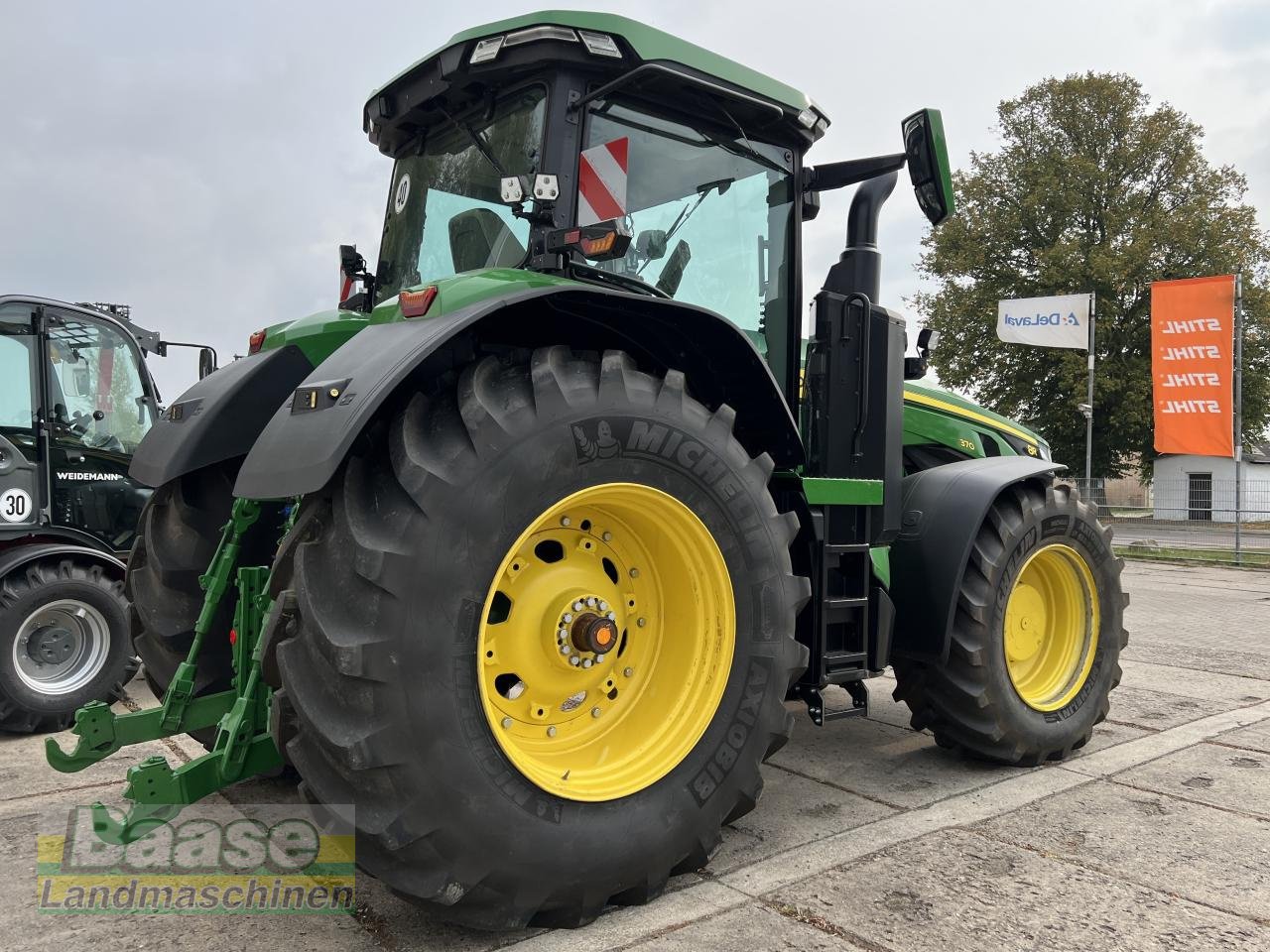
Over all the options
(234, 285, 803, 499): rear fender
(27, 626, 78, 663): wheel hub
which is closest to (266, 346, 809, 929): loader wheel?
(234, 285, 803, 499): rear fender

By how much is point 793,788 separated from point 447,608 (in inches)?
77.9

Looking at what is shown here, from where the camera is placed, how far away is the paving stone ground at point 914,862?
2396 millimetres

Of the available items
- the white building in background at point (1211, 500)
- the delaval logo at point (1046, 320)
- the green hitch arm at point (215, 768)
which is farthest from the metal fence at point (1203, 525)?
the green hitch arm at point (215, 768)

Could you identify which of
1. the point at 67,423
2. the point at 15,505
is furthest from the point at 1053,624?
the point at 67,423

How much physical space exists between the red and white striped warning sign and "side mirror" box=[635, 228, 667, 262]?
0.48 ft

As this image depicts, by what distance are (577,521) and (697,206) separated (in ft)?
4.40

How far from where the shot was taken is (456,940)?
7.73 ft

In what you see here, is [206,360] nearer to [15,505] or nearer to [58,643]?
[15,505]

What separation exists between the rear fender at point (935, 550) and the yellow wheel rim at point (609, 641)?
1.25m

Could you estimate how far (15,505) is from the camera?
536 cm

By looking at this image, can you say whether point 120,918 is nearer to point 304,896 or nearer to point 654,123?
point 304,896

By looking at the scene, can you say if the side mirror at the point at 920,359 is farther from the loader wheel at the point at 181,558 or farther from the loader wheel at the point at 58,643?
the loader wheel at the point at 58,643

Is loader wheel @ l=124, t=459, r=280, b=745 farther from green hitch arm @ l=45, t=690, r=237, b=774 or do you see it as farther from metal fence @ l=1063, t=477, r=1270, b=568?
metal fence @ l=1063, t=477, r=1270, b=568

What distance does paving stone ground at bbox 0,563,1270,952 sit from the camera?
240cm
